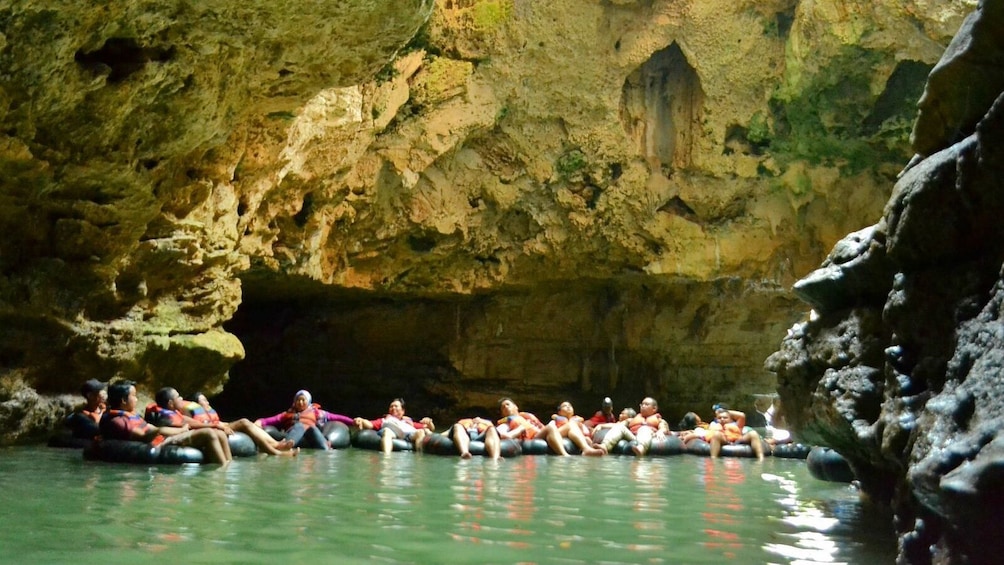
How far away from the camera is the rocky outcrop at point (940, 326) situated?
3371mm

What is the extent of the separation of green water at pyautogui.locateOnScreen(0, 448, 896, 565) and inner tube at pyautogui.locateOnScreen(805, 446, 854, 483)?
104 millimetres

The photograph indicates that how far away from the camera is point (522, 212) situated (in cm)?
1767

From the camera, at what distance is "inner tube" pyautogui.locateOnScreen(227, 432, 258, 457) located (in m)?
10.0

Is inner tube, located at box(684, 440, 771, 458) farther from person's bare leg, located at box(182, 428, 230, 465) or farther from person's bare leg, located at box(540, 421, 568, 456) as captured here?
person's bare leg, located at box(182, 428, 230, 465)

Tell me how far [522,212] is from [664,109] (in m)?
3.33

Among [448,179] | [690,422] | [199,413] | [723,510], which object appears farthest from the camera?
[448,179]

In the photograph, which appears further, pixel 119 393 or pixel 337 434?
pixel 337 434

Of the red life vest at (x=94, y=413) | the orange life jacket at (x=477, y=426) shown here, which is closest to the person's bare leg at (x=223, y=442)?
the red life vest at (x=94, y=413)

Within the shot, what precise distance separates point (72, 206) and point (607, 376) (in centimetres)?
1296

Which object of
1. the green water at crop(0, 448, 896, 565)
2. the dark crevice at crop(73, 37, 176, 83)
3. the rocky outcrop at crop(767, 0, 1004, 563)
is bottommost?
the green water at crop(0, 448, 896, 565)

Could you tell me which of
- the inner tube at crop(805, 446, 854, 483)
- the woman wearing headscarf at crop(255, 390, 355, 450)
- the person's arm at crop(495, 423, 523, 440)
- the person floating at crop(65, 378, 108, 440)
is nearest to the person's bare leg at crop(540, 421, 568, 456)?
the person's arm at crop(495, 423, 523, 440)

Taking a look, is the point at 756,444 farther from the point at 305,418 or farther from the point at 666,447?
the point at 305,418

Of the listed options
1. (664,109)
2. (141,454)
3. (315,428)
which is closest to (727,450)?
(315,428)

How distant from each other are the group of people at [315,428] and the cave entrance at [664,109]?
5191 millimetres
